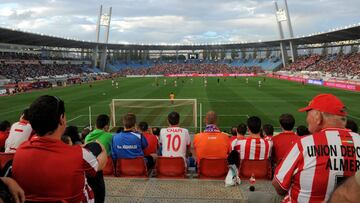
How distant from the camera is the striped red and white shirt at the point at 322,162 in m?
3.21

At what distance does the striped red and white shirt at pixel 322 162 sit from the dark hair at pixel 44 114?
220 cm

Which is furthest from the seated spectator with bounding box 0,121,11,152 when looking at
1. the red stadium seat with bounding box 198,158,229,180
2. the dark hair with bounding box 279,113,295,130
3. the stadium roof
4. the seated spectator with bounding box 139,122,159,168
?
the stadium roof

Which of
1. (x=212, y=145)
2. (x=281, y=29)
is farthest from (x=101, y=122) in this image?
(x=281, y=29)

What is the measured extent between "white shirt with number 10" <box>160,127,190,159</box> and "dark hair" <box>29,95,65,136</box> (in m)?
4.63

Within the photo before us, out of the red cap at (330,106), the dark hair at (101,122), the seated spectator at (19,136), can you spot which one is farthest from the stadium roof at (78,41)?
the red cap at (330,106)

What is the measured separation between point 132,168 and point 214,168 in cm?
165

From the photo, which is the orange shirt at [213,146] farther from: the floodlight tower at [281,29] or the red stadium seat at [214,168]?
the floodlight tower at [281,29]

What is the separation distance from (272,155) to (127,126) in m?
3.09

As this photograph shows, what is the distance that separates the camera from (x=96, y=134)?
7.20 m

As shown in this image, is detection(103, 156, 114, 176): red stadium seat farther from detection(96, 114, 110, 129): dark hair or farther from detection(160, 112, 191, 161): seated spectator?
detection(160, 112, 191, 161): seated spectator

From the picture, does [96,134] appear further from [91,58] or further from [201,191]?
[91,58]

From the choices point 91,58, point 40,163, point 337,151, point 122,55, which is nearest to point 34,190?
point 40,163

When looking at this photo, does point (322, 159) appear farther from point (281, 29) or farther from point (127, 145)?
point (281, 29)

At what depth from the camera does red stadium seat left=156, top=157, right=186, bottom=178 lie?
6.91 m
